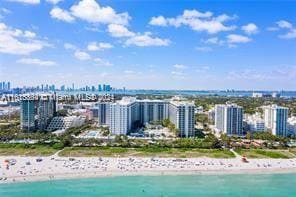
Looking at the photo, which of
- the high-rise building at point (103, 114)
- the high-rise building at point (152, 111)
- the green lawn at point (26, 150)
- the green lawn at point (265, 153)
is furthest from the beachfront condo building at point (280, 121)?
the green lawn at point (26, 150)

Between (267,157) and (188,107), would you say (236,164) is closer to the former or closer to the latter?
(267,157)

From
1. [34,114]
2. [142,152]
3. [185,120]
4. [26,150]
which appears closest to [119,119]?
[185,120]

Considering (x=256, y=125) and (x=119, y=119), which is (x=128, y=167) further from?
(x=256, y=125)

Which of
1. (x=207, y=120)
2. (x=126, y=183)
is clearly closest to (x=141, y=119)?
(x=207, y=120)

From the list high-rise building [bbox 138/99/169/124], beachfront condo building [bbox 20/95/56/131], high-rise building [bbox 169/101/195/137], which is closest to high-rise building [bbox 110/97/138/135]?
high-rise building [bbox 169/101/195/137]

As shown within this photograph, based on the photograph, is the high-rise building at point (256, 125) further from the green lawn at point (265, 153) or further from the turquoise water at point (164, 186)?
the turquoise water at point (164, 186)
